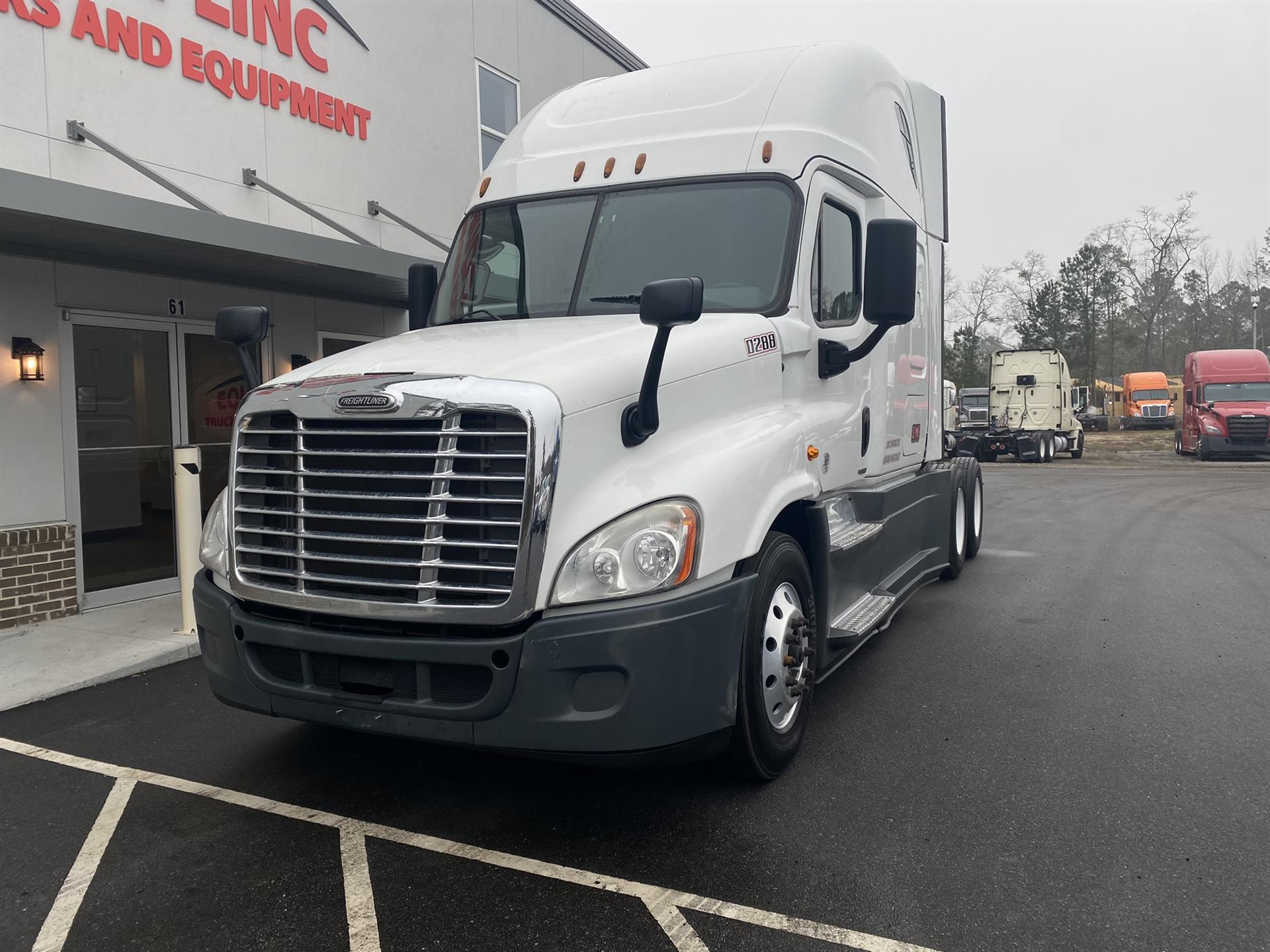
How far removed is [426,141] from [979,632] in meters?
8.51

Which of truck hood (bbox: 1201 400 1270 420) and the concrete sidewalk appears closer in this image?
the concrete sidewalk

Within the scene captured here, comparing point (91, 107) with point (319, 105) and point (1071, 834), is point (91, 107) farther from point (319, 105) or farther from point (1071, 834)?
point (1071, 834)

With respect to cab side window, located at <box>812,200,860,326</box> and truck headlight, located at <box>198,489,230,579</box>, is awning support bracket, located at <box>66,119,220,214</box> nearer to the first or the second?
truck headlight, located at <box>198,489,230,579</box>

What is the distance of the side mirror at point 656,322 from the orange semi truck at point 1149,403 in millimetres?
47571

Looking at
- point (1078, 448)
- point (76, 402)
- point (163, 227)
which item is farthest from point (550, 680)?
point (1078, 448)

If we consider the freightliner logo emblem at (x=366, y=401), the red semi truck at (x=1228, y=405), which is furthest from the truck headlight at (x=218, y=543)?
the red semi truck at (x=1228, y=405)

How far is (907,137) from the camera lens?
661 cm

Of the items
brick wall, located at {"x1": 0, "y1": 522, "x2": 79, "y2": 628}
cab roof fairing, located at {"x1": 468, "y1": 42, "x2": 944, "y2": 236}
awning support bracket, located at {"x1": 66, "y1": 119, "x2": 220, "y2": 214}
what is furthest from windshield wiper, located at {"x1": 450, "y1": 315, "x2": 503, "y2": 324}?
brick wall, located at {"x1": 0, "y1": 522, "x2": 79, "y2": 628}

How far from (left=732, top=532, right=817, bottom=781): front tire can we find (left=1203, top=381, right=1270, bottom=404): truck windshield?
92.3 feet

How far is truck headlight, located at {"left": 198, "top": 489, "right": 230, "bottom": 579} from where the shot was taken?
382 cm

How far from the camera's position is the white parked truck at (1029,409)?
2845 cm

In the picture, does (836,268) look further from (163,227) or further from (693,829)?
(163,227)

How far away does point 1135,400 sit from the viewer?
44.7 m

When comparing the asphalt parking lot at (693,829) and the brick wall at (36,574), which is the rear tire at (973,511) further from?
the brick wall at (36,574)
